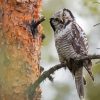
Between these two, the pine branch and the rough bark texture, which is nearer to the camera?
the pine branch

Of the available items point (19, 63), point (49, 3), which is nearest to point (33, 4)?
point (19, 63)

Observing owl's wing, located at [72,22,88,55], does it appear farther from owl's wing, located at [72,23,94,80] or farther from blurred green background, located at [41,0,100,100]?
blurred green background, located at [41,0,100,100]

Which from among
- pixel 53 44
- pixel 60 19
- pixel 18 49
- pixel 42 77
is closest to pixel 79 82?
pixel 60 19

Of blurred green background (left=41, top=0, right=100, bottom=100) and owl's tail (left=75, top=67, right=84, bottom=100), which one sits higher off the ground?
owl's tail (left=75, top=67, right=84, bottom=100)

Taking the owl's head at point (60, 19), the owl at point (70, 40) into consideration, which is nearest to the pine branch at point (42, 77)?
the owl at point (70, 40)

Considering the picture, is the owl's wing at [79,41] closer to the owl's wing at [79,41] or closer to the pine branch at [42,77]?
the owl's wing at [79,41]

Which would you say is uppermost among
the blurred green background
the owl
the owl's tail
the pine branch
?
the pine branch

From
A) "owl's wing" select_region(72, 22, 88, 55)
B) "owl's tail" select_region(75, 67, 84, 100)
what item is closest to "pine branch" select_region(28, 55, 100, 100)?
"owl's tail" select_region(75, 67, 84, 100)

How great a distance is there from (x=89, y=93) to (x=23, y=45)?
3675 mm

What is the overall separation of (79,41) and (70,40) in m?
→ 0.09

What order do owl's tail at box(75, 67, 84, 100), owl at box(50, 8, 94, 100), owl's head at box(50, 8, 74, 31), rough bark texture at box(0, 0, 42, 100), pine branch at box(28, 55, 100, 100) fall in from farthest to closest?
owl's head at box(50, 8, 74, 31)
owl at box(50, 8, 94, 100)
owl's tail at box(75, 67, 84, 100)
rough bark texture at box(0, 0, 42, 100)
pine branch at box(28, 55, 100, 100)

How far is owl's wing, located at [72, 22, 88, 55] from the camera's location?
17.7 feet

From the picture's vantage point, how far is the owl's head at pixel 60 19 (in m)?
5.59

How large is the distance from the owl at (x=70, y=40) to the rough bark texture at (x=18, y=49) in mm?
685
